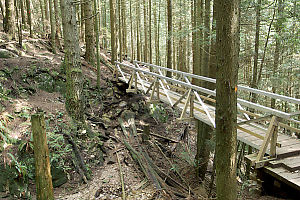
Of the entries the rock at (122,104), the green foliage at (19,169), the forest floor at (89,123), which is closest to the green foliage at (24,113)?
the forest floor at (89,123)

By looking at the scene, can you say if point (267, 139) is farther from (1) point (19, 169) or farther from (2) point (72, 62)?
(2) point (72, 62)

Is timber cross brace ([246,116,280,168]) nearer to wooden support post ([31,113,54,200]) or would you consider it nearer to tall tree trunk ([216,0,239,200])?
tall tree trunk ([216,0,239,200])

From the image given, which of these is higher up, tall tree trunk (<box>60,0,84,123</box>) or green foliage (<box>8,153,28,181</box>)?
tall tree trunk (<box>60,0,84,123</box>)

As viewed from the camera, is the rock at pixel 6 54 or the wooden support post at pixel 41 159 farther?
the rock at pixel 6 54

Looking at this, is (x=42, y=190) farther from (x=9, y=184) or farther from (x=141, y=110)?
(x=141, y=110)

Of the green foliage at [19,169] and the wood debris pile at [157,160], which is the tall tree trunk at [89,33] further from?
the green foliage at [19,169]

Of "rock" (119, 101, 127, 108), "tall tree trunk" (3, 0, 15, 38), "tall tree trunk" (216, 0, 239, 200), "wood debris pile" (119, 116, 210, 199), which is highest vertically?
"tall tree trunk" (3, 0, 15, 38)

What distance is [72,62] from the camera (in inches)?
277

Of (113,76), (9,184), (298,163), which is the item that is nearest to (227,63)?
(298,163)

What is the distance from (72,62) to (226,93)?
17.5ft

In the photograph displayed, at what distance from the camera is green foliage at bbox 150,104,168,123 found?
10.6 m

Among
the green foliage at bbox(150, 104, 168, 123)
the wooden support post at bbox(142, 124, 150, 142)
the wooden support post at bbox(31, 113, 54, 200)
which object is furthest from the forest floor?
the wooden support post at bbox(31, 113, 54, 200)

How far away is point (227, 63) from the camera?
315 cm

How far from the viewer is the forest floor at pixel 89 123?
5.75 m
